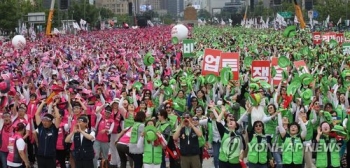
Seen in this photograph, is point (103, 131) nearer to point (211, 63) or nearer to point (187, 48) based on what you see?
point (211, 63)

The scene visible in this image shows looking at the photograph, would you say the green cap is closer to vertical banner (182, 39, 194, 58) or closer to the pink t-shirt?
the pink t-shirt

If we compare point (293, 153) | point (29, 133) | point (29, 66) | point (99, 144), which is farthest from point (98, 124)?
point (29, 66)

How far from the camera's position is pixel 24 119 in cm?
1108

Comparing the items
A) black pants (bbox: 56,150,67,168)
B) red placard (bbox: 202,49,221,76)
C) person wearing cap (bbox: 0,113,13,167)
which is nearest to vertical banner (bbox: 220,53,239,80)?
red placard (bbox: 202,49,221,76)

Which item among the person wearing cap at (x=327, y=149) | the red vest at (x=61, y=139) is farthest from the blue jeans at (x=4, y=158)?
the person wearing cap at (x=327, y=149)

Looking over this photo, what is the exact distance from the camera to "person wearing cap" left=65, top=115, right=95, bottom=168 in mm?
9922

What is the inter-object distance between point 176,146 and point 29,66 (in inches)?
464

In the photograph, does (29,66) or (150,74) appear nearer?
(150,74)

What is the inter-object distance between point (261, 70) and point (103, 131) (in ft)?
16.6

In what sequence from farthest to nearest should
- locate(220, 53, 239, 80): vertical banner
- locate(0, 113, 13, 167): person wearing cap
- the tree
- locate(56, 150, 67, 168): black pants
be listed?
the tree < locate(220, 53, 239, 80): vertical banner < locate(56, 150, 67, 168): black pants < locate(0, 113, 13, 167): person wearing cap

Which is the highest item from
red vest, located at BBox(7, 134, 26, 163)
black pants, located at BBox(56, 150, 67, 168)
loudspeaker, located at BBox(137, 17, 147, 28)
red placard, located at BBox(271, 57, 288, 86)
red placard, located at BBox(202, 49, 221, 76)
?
loudspeaker, located at BBox(137, 17, 147, 28)

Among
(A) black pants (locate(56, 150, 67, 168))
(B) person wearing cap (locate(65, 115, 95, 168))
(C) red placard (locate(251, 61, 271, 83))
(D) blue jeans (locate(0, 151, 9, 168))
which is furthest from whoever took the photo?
(C) red placard (locate(251, 61, 271, 83))

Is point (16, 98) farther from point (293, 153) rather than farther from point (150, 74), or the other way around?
point (150, 74)

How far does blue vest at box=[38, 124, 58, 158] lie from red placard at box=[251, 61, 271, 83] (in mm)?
6230
